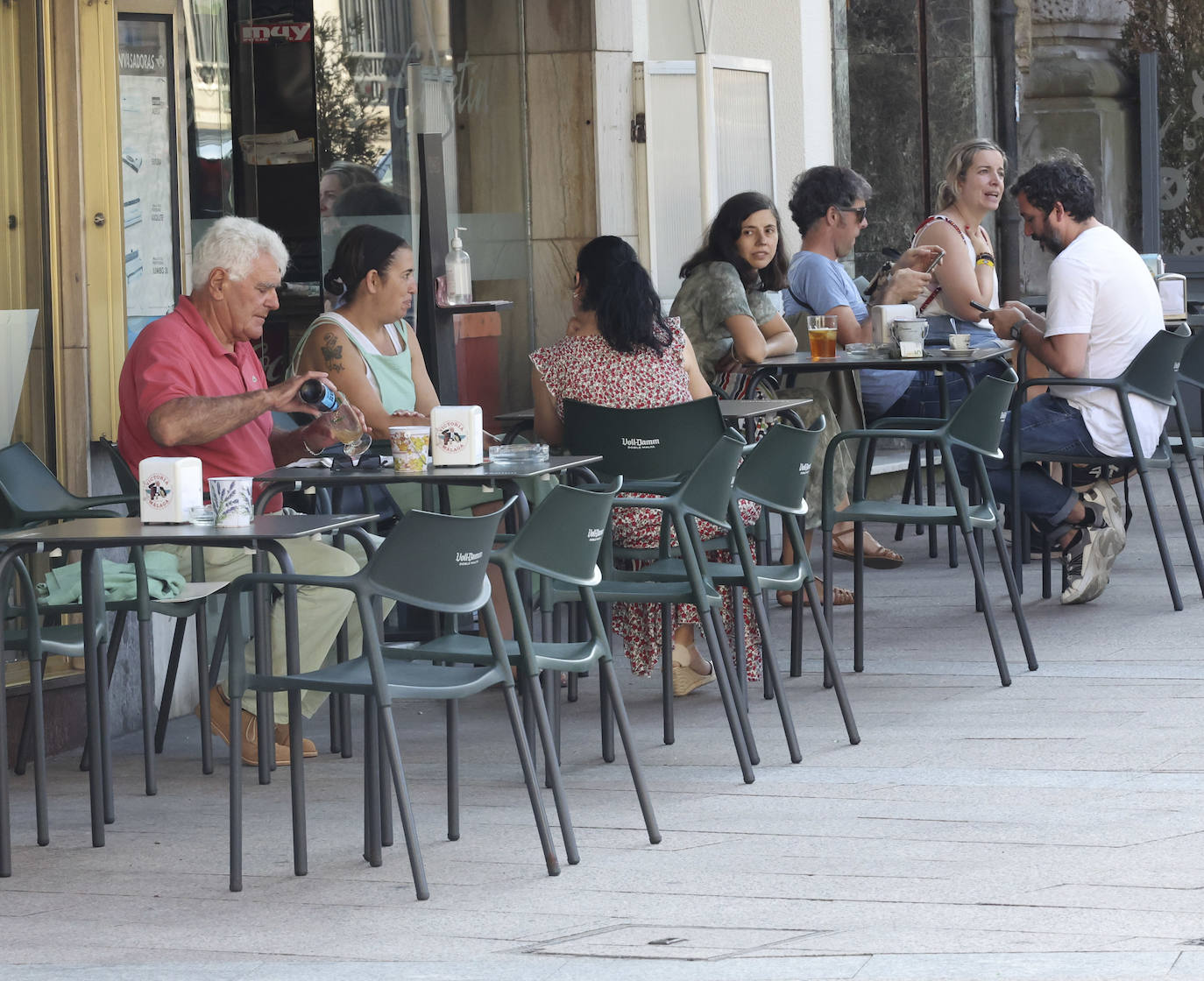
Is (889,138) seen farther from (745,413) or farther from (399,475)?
(399,475)

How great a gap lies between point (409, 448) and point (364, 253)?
4.87ft

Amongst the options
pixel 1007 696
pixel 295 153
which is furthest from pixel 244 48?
pixel 1007 696

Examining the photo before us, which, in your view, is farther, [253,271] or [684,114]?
[684,114]

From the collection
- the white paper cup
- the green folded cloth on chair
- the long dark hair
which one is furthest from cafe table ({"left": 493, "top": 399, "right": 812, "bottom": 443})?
the green folded cloth on chair

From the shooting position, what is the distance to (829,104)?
1169cm

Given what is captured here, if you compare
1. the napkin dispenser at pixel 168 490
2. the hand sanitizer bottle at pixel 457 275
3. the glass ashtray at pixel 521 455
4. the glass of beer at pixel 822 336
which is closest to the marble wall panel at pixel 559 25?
the hand sanitizer bottle at pixel 457 275

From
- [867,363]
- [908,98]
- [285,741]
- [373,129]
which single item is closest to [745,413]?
[867,363]

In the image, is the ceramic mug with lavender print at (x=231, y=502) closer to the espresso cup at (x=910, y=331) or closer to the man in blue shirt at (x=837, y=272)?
the espresso cup at (x=910, y=331)

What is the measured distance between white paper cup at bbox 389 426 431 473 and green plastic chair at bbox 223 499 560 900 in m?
0.66

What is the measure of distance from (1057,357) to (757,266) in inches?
45.5

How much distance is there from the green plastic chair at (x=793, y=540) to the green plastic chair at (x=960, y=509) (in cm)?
78

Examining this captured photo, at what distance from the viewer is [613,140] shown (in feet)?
30.9

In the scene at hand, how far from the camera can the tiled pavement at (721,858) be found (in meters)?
3.83

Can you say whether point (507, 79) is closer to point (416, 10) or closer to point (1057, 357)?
point (416, 10)
